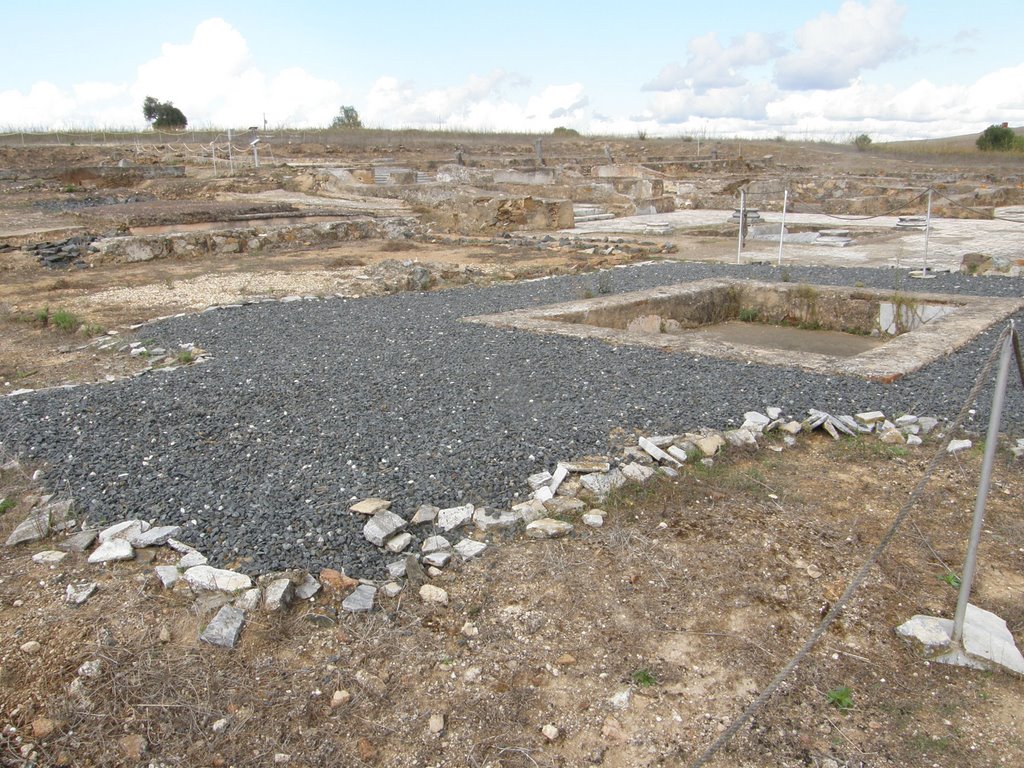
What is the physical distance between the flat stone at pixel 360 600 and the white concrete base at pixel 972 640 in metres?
2.16

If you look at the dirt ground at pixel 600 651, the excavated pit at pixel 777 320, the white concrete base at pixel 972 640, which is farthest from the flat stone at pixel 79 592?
the excavated pit at pixel 777 320

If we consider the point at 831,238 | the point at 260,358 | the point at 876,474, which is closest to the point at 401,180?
the point at 831,238

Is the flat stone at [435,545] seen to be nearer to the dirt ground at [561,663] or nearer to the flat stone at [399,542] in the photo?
the flat stone at [399,542]

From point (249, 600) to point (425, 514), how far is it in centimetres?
100

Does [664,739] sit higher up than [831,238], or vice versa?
[831,238]

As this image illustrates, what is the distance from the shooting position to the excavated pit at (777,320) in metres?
6.98

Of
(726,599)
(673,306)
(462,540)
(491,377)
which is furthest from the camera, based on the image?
(673,306)

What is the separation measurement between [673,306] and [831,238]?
869 centimetres

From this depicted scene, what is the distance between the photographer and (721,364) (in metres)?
6.51

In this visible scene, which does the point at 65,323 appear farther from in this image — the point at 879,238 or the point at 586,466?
the point at 879,238

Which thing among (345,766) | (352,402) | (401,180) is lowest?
(345,766)

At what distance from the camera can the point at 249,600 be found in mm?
3191

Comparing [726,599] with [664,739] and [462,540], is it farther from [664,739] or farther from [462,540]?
[462,540]

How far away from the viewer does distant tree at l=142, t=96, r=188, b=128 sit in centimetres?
5341
